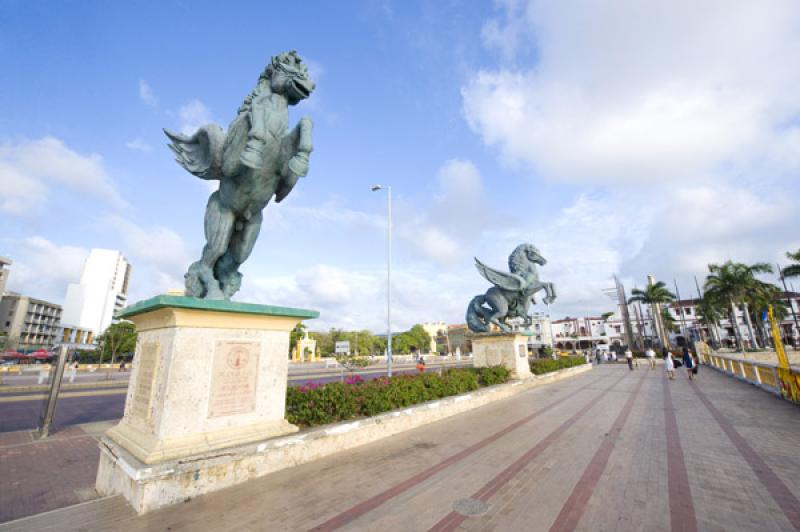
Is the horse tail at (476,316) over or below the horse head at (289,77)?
below

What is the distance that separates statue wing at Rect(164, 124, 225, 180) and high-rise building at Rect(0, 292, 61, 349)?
70608mm

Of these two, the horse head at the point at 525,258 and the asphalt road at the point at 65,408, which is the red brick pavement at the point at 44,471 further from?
the horse head at the point at 525,258

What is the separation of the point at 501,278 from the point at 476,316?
1732 mm

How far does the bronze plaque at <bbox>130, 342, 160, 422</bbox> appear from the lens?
3404 mm

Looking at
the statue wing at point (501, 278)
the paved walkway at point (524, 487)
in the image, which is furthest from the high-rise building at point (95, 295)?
the paved walkway at point (524, 487)

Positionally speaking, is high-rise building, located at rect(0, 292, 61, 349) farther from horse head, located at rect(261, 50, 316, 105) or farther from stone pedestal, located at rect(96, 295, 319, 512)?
horse head, located at rect(261, 50, 316, 105)

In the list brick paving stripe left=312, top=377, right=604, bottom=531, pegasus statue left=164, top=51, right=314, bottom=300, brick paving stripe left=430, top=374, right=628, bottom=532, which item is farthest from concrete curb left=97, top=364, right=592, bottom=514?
brick paving stripe left=430, top=374, right=628, bottom=532

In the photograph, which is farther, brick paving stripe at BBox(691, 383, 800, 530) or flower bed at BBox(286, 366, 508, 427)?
flower bed at BBox(286, 366, 508, 427)

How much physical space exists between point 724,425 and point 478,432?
451 centimetres

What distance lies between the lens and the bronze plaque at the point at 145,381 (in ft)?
11.2

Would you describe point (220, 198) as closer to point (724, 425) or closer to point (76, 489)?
point (76, 489)

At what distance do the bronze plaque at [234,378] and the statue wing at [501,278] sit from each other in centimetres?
909

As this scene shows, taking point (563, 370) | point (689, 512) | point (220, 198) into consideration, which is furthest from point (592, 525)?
point (563, 370)

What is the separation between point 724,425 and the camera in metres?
5.99
